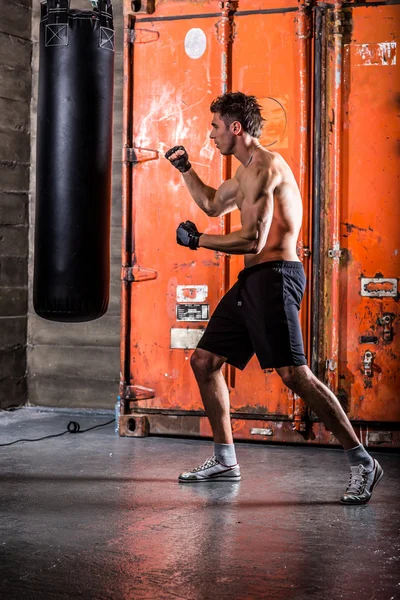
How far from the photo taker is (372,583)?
3.16 metres

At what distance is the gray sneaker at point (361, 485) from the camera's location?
4.37m

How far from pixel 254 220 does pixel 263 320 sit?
1.66ft

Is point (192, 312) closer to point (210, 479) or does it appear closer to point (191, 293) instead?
point (191, 293)

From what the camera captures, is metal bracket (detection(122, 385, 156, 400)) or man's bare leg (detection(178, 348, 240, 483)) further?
metal bracket (detection(122, 385, 156, 400))

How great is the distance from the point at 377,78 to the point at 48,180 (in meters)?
2.22

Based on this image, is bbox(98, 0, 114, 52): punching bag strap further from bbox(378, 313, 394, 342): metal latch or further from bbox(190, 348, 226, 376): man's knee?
→ bbox(378, 313, 394, 342): metal latch

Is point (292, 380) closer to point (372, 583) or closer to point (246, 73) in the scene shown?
point (372, 583)

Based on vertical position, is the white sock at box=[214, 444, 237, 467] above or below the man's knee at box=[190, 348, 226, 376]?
below

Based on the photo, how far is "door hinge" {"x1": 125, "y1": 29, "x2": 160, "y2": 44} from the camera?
6207 millimetres

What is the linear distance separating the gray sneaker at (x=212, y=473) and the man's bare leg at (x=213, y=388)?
13 centimetres

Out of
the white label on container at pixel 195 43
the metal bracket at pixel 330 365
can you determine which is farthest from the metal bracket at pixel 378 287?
the white label on container at pixel 195 43

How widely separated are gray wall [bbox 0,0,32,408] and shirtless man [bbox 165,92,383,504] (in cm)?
276

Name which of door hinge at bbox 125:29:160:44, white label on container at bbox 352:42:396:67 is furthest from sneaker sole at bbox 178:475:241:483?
door hinge at bbox 125:29:160:44

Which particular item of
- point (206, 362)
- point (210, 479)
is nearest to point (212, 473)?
point (210, 479)
